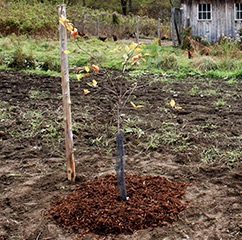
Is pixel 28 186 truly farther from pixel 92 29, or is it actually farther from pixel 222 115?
pixel 92 29

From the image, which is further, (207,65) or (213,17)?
(213,17)

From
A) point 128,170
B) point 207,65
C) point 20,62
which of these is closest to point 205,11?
point 207,65

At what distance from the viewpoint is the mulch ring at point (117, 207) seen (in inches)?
126

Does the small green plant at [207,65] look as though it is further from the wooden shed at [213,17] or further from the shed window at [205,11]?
the shed window at [205,11]

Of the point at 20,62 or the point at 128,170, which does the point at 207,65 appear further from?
the point at 128,170

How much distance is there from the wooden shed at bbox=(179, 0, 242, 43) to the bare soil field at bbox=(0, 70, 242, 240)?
996 cm

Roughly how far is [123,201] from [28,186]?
41.4 inches

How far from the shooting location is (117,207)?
3.35 m

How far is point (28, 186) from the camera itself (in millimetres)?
3977

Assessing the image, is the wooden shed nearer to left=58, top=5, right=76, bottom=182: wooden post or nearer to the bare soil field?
the bare soil field

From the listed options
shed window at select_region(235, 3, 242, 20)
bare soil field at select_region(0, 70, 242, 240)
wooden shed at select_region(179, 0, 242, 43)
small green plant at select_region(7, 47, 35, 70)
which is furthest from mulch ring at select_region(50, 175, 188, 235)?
shed window at select_region(235, 3, 242, 20)

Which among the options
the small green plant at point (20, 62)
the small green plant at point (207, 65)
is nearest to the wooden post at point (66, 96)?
the small green plant at point (207, 65)

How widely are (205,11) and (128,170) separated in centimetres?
1414

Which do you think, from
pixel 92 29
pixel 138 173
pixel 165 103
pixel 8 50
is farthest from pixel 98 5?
pixel 138 173
